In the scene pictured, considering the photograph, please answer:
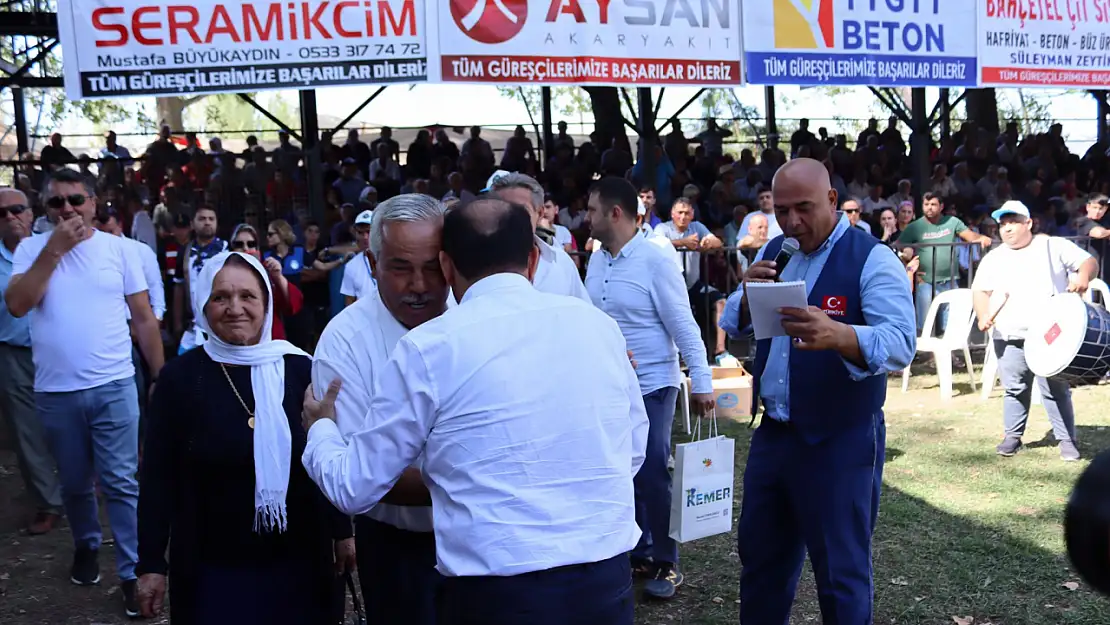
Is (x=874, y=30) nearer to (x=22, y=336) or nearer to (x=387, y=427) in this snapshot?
(x=22, y=336)

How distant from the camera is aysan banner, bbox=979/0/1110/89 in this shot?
36.9ft

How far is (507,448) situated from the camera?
226 cm

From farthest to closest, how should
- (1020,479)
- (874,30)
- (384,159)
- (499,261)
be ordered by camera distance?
1. (384,159)
2. (874,30)
3. (1020,479)
4. (499,261)

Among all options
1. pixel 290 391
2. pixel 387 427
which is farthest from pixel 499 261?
pixel 290 391

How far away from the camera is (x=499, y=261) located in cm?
242

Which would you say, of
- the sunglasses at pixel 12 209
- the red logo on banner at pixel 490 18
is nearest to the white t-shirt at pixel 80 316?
the sunglasses at pixel 12 209

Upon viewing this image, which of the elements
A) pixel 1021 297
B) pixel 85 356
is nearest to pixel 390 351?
pixel 85 356

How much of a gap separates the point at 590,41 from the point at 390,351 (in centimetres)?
720

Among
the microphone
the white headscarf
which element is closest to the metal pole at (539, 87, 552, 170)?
the microphone

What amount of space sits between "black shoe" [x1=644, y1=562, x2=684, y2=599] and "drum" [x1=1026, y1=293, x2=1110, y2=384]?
3.52m

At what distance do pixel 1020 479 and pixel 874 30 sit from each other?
211 inches

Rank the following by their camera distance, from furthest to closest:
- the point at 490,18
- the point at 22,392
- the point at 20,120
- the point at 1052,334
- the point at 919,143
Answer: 1. the point at 20,120
2. the point at 919,143
3. the point at 490,18
4. the point at 1052,334
5. the point at 22,392

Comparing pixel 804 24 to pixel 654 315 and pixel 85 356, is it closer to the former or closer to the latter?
pixel 654 315

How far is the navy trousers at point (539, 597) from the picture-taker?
89.8 inches
